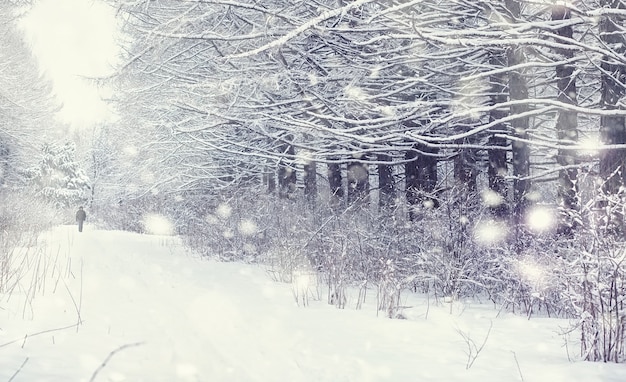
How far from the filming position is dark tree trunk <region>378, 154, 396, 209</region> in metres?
9.46

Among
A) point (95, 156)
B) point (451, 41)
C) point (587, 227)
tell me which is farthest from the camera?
point (95, 156)

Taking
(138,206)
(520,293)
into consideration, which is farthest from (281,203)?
(138,206)

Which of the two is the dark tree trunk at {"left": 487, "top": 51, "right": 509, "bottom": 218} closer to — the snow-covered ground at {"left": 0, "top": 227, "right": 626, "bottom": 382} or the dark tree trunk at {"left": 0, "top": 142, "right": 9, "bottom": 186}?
the snow-covered ground at {"left": 0, "top": 227, "right": 626, "bottom": 382}

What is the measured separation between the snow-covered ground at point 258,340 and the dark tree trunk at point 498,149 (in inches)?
96.0

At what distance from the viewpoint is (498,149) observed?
9609 millimetres

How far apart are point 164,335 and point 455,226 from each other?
12.5ft

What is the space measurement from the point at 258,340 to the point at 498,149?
6.63 meters

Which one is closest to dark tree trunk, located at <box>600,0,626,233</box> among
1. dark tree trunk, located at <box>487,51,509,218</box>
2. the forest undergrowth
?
the forest undergrowth

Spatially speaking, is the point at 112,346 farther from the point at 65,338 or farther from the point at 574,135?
the point at 574,135

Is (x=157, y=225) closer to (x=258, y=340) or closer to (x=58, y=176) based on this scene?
(x=258, y=340)

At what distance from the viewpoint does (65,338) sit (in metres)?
4.10

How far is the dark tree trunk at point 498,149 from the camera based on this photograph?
8.41 m

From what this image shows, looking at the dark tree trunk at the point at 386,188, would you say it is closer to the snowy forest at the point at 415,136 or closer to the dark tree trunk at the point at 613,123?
the snowy forest at the point at 415,136

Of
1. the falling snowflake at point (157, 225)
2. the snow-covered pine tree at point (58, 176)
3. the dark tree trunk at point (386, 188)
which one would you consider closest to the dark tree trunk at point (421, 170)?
the dark tree trunk at point (386, 188)
